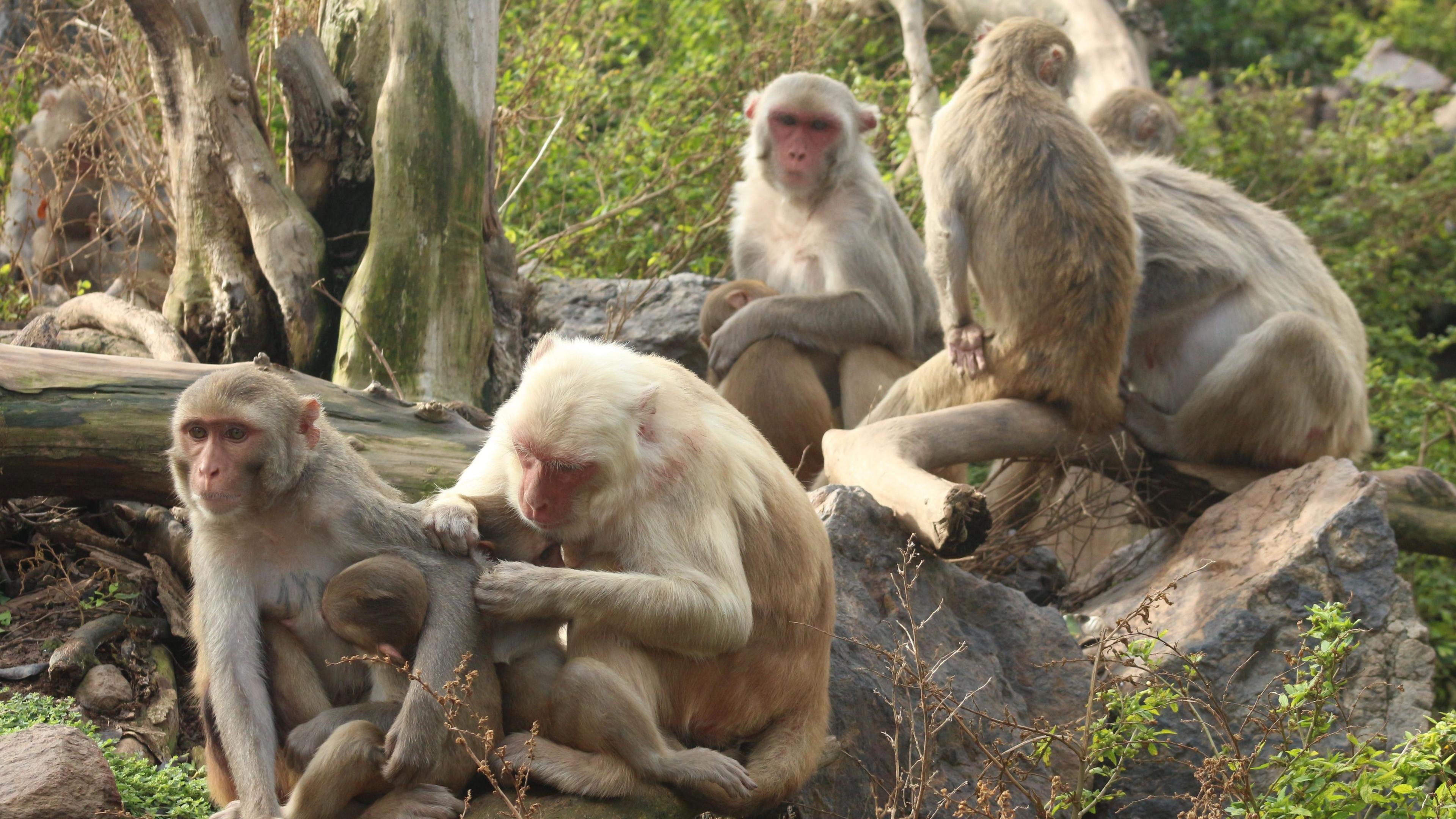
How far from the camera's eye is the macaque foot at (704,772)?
11.5 ft

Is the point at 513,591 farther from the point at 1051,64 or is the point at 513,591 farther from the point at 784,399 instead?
the point at 1051,64

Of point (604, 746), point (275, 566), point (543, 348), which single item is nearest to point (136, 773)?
point (275, 566)

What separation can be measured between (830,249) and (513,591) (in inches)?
168

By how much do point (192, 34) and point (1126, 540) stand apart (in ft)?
20.0

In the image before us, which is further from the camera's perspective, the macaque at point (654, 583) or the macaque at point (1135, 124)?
the macaque at point (1135, 124)

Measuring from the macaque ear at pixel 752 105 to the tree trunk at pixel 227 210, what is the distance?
8.95 ft

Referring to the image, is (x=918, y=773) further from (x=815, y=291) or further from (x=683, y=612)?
(x=815, y=291)

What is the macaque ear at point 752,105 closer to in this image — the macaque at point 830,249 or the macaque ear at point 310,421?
the macaque at point 830,249

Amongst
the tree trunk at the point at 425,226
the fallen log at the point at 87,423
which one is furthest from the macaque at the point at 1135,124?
the fallen log at the point at 87,423

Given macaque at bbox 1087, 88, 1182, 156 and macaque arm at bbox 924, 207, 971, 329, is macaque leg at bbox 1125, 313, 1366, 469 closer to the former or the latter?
macaque arm at bbox 924, 207, 971, 329

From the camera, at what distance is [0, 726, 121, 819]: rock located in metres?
3.40

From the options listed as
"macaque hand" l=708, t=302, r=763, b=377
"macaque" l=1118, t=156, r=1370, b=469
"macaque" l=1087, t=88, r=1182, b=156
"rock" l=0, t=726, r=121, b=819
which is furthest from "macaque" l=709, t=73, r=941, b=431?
"rock" l=0, t=726, r=121, b=819

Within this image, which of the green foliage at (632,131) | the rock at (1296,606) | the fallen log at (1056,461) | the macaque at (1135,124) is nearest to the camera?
the rock at (1296,606)

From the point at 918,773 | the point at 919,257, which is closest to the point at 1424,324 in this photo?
the point at 919,257
